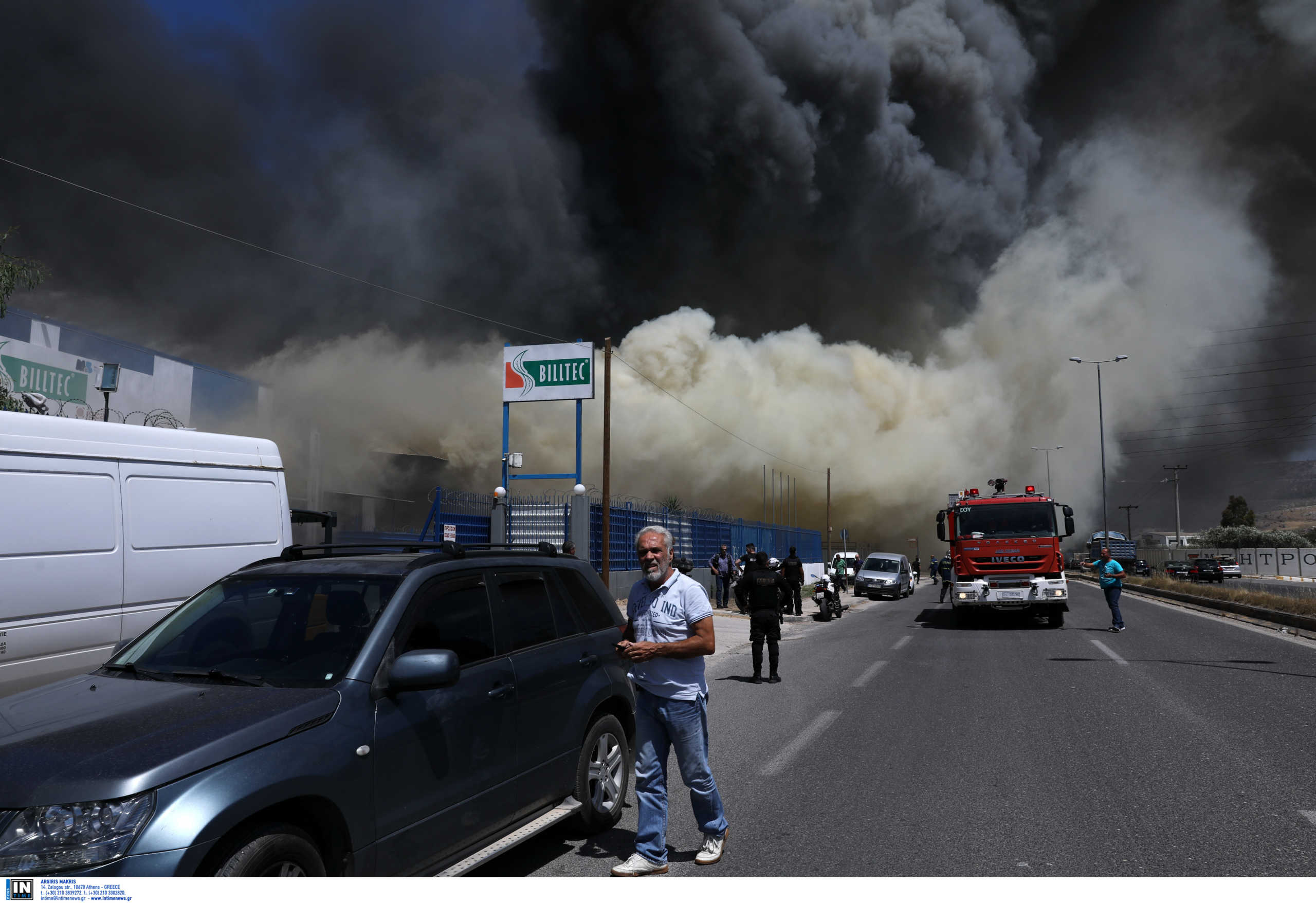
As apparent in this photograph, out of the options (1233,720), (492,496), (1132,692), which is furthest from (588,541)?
(1233,720)

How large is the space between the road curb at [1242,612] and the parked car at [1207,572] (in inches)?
658

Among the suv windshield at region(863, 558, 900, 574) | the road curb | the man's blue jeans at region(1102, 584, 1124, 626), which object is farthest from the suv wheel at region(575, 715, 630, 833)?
the suv windshield at region(863, 558, 900, 574)

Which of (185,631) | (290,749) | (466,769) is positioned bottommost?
(466,769)

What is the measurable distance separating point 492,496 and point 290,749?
1956 cm

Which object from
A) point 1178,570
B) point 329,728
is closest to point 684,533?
point 329,728

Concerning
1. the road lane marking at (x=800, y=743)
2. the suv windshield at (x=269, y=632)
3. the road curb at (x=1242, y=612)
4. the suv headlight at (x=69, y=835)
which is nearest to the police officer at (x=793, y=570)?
the road curb at (x=1242, y=612)

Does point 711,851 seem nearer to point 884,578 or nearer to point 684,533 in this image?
point 684,533

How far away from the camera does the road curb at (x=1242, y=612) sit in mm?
16625

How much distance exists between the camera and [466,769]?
3.74 meters

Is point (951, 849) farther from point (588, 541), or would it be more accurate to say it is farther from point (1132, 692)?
point (588, 541)

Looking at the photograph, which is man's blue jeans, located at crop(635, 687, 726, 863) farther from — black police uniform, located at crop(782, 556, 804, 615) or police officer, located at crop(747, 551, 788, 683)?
black police uniform, located at crop(782, 556, 804, 615)

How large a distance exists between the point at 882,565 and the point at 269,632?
3158 centimetres

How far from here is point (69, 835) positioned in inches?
102

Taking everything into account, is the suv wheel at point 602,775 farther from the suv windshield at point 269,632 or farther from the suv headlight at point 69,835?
the suv headlight at point 69,835
